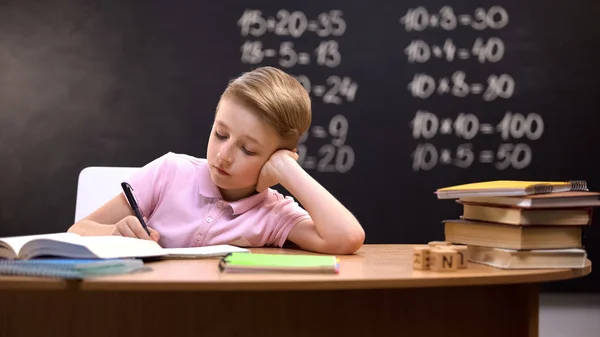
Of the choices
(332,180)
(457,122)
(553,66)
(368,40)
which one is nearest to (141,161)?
(332,180)

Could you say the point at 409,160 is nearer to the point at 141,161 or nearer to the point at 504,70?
the point at 504,70

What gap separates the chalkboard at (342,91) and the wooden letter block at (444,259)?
249cm

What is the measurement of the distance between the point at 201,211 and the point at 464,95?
2.35 m

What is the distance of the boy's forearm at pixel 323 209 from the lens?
158 cm

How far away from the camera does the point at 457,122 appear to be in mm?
3785

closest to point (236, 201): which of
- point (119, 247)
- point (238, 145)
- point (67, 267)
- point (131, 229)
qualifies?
point (238, 145)

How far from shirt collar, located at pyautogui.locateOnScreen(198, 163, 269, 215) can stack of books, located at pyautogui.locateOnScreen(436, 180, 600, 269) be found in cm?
58

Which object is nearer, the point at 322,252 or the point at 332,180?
the point at 322,252

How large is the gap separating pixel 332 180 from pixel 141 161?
0.97 m

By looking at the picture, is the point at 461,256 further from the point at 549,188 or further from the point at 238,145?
the point at 238,145

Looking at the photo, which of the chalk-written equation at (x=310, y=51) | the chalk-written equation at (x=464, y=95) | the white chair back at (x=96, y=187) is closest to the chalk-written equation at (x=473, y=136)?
the chalk-written equation at (x=464, y=95)

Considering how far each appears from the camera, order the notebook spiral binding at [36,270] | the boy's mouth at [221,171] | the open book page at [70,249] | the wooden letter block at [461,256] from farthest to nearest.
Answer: the boy's mouth at [221,171] < the wooden letter block at [461,256] < the open book page at [70,249] < the notebook spiral binding at [36,270]

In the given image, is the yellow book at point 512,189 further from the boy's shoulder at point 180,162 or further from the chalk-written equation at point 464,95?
the chalk-written equation at point 464,95

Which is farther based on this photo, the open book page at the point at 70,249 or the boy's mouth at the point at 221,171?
the boy's mouth at the point at 221,171
